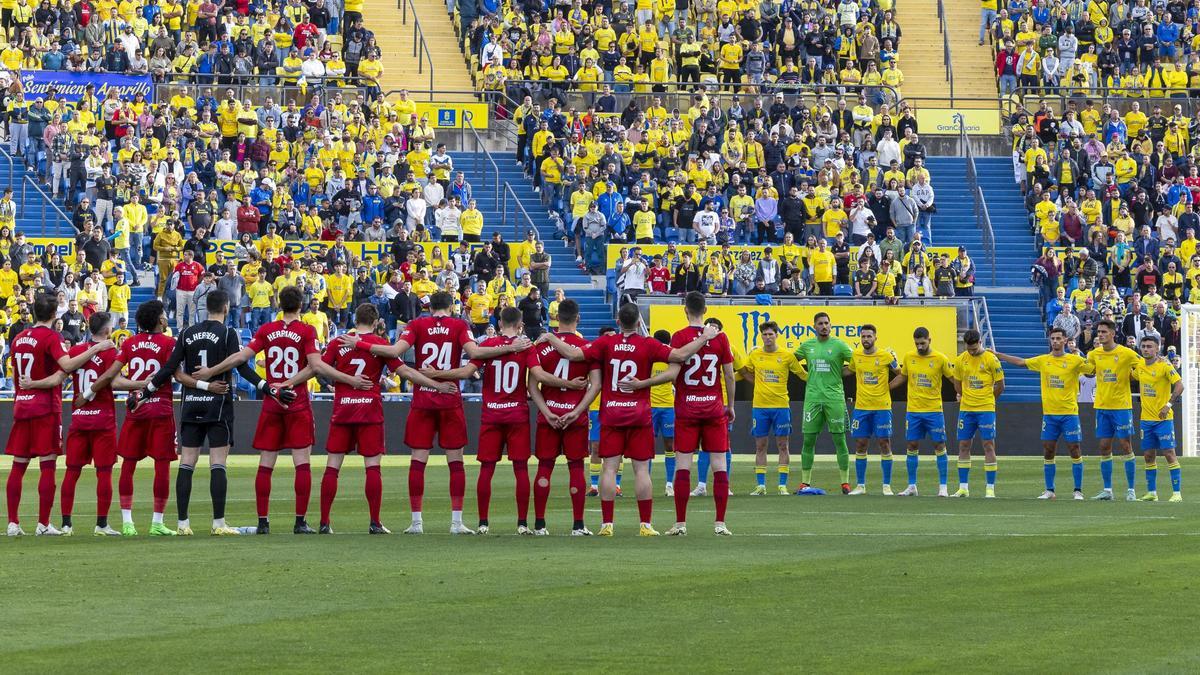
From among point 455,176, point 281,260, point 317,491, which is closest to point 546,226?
point 455,176

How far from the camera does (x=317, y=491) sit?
26672mm

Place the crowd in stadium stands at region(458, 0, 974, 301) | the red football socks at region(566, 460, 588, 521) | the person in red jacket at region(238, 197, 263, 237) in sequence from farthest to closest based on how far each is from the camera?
the crowd in stadium stands at region(458, 0, 974, 301), the person in red jacket at region(238, 197, 263, 237), the red football socks at region(566, 460, 588, 521)

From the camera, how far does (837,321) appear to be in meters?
41.4

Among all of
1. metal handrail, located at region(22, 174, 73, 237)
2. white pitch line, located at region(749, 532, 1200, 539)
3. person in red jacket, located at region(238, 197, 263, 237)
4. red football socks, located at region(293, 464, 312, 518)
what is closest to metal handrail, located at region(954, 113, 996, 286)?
person in red jacket, located at region(238, 197, 263, 237)

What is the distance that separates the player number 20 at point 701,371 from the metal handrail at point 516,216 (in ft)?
86.0

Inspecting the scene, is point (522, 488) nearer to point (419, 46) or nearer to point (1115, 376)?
point (1115, 376)

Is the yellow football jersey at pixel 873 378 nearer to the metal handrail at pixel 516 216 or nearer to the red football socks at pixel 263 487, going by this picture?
the red football socks at pixel 263 487

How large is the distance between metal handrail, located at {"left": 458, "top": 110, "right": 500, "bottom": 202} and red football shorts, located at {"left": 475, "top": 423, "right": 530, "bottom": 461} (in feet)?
91.6

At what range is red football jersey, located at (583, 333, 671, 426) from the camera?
60.0ft

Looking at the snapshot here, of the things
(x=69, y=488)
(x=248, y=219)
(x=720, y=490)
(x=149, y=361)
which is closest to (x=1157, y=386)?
(x=720, y=490)

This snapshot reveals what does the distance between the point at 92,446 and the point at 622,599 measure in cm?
790

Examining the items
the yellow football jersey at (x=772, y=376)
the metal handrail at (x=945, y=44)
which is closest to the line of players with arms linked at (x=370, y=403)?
the yellow football jersey at (x=772, y=376)

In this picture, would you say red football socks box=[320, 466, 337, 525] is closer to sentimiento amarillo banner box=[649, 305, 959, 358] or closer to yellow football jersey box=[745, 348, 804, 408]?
yellow football jersey box=[745, 348, 804, 408]

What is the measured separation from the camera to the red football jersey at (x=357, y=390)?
61.3 ft
